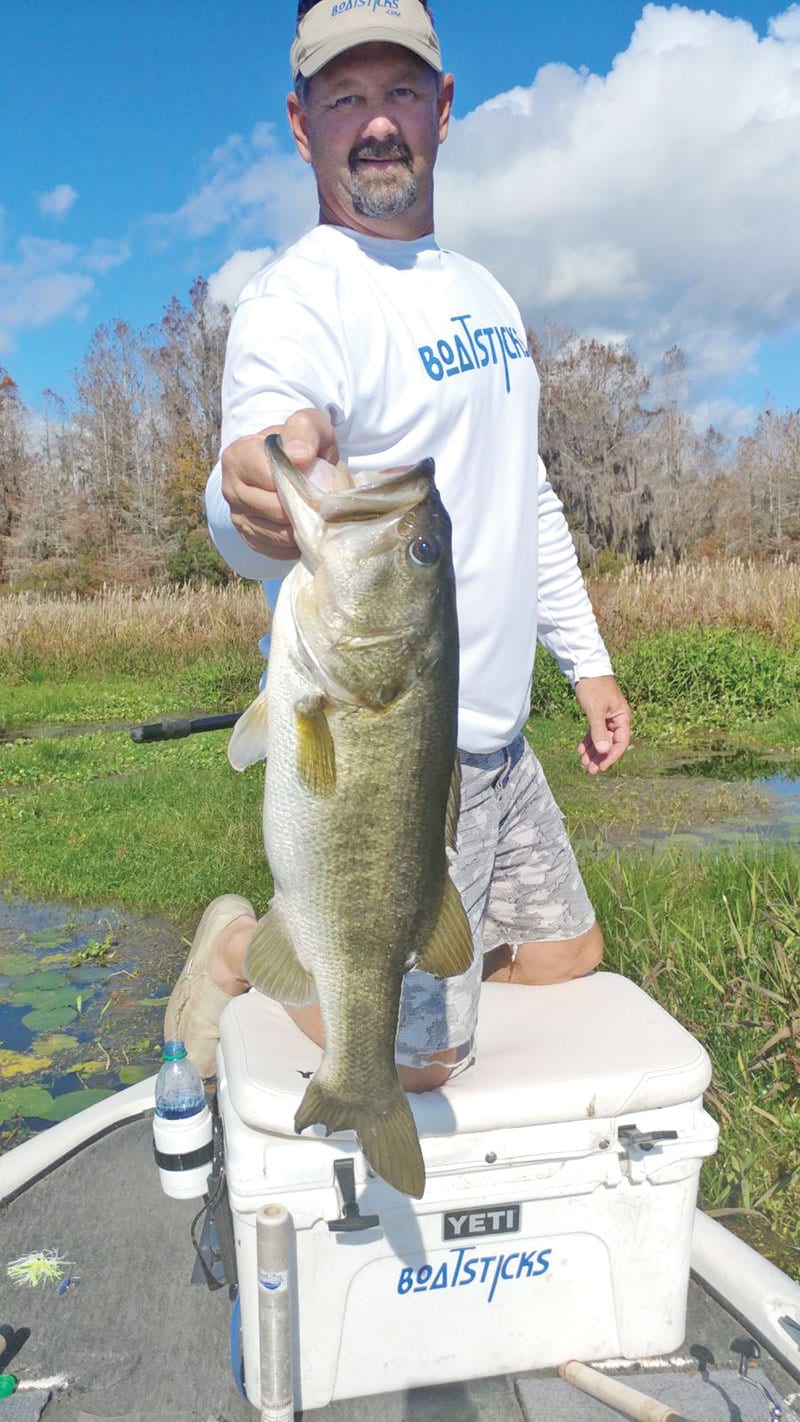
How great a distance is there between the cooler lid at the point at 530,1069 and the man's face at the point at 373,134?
2.01m

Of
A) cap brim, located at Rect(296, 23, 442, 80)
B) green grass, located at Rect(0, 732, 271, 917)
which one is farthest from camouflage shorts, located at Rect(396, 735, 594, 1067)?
green grass, located at Rect(0, 732, 271, 917)

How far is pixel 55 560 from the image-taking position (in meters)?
41.7

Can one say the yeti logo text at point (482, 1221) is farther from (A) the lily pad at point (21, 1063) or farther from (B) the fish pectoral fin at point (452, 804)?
(A) the lily pad at point (21, 1063)

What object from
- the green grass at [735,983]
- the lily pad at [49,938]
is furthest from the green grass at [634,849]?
the lily pad at [49,938]

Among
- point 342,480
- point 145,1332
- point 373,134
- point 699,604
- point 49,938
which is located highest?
point 373,134

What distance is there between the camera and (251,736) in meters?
1.91

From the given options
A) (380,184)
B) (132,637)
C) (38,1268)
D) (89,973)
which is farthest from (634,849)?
(132,637)

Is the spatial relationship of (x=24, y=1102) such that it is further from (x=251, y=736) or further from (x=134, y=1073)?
(x=251, y=736)

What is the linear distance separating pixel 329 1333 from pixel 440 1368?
0.92ft

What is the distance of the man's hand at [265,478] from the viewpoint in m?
1.78

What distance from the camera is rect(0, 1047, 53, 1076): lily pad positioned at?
464cm

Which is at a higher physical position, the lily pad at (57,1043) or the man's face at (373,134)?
the man's face at (373,134)

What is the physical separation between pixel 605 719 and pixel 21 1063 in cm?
301

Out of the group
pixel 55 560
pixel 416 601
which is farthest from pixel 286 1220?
pixel 55 560
